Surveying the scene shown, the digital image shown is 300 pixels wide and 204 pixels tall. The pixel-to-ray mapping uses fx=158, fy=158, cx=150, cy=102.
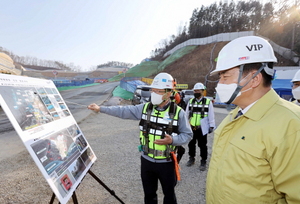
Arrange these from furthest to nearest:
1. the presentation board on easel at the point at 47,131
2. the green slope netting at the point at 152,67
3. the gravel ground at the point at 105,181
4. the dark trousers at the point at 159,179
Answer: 1. the green slope netting at the point at 152,67
2. the gravel ground at the point at 105,181
3. the dark trousers at the point at 159,179
4. the presentation board on easel at the point at 47,131

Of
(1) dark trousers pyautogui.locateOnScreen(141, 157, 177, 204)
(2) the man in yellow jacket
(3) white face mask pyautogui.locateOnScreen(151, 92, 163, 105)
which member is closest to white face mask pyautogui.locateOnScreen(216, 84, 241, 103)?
(2) the man in yellow jacket

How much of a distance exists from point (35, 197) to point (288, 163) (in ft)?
13.5

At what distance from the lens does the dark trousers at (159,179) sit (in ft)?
7.74

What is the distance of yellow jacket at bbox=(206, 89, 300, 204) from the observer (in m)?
0.97

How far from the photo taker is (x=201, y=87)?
477cm

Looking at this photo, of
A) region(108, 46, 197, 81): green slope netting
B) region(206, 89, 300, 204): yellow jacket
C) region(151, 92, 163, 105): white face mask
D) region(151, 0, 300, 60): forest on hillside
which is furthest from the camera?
region(108, 46, 197, 81): green slope netting

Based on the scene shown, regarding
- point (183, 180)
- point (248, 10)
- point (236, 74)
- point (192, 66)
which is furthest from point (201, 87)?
point (248, 10)

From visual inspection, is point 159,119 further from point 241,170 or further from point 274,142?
point 274,142

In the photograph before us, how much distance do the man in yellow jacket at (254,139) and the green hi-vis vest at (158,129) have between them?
94 cm

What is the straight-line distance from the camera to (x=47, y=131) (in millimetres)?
1807

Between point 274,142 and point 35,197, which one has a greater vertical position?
point 274,142

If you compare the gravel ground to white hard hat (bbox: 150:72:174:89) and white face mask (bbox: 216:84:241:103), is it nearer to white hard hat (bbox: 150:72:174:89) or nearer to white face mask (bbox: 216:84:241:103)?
white hard hat (bbox: 150:72:174:89)

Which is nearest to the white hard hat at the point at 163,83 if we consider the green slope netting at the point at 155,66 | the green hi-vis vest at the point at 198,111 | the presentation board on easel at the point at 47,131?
the presentation board on easel at the point at 47,131

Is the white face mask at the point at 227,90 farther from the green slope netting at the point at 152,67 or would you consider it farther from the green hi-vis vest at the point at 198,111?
the green slope netting at the point at 152,67
